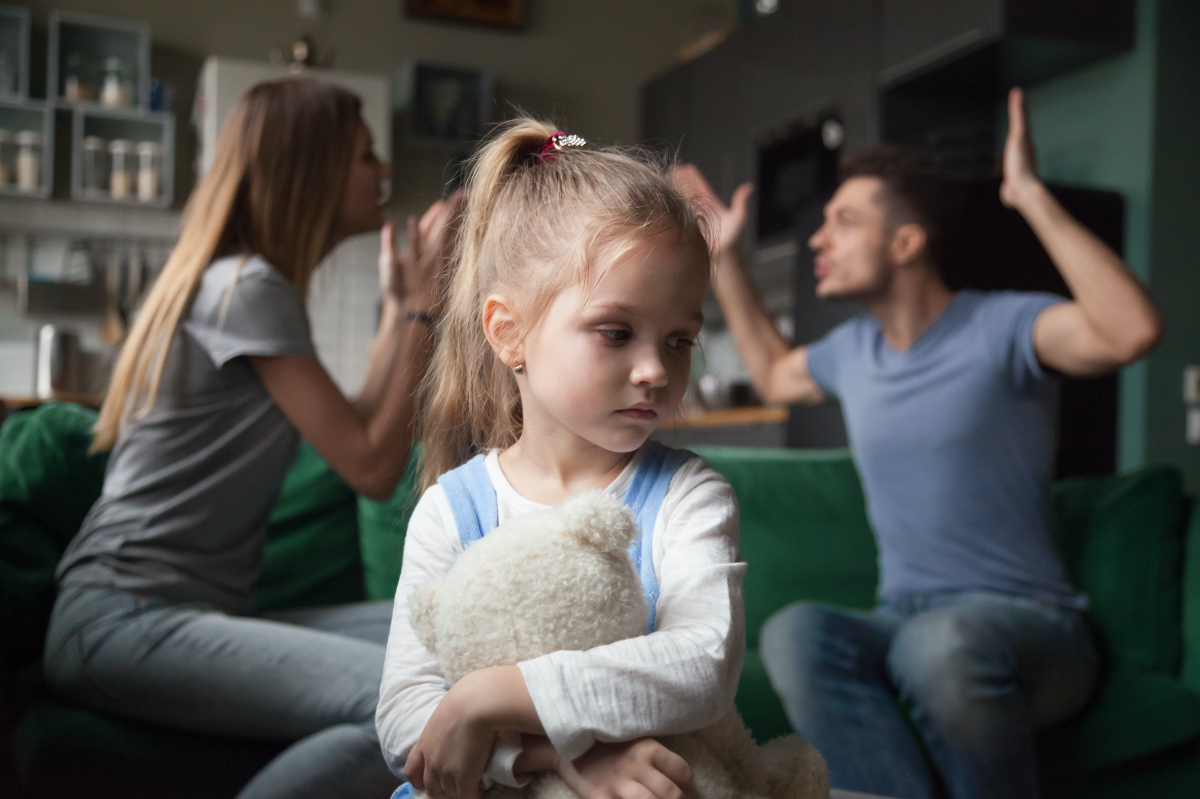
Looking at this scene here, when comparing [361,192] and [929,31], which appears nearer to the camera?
[361,192]

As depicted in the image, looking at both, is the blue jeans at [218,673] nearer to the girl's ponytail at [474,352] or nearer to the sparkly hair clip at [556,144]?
the girl's ponytail at [474,352]

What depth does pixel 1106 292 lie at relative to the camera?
153cm

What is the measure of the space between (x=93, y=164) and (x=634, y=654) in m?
4.57

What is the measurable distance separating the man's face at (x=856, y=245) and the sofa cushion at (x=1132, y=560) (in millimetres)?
536

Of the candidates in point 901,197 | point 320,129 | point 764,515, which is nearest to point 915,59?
point 901,197

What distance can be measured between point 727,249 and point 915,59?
188 centimetres

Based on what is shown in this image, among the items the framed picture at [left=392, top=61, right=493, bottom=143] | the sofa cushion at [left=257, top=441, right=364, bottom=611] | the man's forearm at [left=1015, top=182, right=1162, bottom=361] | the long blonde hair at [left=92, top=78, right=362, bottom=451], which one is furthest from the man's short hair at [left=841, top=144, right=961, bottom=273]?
the framed picture at [left=392, top=61, right=493, bottom=143]

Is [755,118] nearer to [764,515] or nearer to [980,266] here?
[980,266]

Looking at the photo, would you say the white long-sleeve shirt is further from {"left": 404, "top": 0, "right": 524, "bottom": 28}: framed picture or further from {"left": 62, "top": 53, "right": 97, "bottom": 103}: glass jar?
{"left": 404, "top": 0, "right": 524, "bottom": 28}: framed picture

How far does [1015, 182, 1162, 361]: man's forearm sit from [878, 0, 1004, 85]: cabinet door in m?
1.75

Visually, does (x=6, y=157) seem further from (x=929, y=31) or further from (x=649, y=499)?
(x=649, y=499)

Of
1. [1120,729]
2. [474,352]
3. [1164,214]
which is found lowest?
[1120,729]

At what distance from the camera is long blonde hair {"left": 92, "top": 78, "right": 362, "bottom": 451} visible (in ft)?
4.32

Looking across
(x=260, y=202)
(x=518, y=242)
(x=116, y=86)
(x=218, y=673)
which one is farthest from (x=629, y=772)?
(x=116, y=86)
